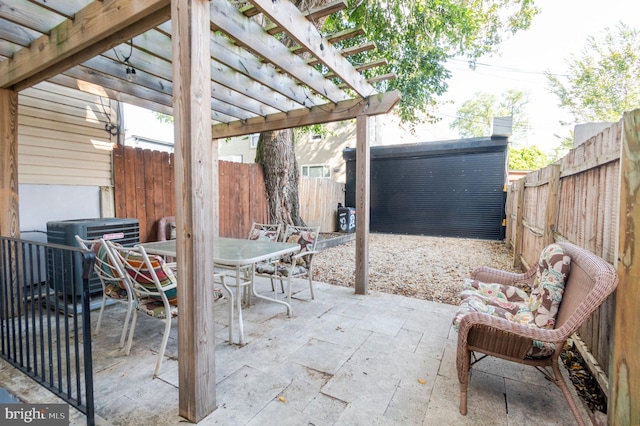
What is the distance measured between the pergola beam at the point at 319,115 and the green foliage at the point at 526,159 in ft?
56.5

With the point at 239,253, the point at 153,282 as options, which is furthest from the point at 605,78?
the point at 153,282

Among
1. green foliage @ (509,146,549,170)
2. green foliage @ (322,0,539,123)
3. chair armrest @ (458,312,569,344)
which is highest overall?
green foliage @ (322,0,539,123)

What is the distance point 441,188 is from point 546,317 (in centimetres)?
778

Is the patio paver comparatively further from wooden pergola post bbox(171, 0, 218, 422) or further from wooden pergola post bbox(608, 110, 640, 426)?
wooden pergola post bbox(608, 110, 640, 426)

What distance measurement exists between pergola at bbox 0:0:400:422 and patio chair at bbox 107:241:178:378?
50cm

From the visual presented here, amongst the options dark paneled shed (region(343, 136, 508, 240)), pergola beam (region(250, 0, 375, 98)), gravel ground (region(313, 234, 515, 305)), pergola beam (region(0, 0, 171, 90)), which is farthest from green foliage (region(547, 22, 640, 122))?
pergola beam (region(0, 0, 171, 90))

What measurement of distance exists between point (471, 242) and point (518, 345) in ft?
23.3

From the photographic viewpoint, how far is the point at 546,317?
1.84 metres

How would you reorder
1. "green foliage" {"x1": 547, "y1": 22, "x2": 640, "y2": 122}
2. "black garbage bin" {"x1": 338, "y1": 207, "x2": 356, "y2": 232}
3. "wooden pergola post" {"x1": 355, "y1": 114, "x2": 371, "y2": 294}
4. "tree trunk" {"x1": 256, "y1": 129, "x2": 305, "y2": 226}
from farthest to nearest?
"green foliage" {"x1": 547, "y1": 22, "x2": 640, "y2": 122}
"black garbage bin" {"x1": 338, "y1": 207, "x2": 356, "y2": 232}
"tree trunk" {"x1": 256, "y1": 129, "x2": 305, "y2": 226}
"wooden pergola post" {"x1": 355, "y1": 114, "x2": 371, "y2": 294}

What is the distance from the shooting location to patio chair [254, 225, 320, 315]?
10.8ft

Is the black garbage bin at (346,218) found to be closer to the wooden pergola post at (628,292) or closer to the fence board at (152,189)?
the fence board at (152,189)

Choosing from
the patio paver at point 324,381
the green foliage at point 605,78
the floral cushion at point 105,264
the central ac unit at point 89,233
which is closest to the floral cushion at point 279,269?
the patio paver at point 324,381

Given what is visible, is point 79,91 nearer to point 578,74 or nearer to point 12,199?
point 12,199

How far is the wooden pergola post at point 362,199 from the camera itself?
3.71 metres
